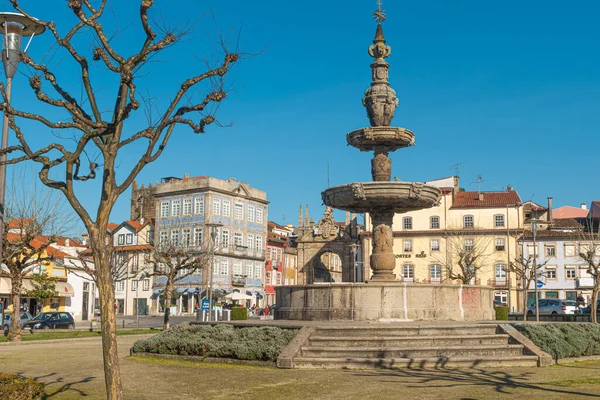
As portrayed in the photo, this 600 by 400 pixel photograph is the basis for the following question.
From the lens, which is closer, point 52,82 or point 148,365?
point 52,82

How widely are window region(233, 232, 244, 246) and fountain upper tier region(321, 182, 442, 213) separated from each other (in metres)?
55.6

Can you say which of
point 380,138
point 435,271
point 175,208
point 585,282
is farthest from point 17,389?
point 435,271

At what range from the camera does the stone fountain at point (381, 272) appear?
722 inches

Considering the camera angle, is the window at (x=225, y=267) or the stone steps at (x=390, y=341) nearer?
the stone steps at (x=390, y=341)

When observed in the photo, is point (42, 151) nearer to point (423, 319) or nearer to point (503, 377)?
point (503, 377)

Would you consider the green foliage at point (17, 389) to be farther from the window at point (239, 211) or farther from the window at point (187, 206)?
the window at point (239, 211)

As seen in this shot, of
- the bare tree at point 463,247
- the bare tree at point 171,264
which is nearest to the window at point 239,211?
the bare tree at point 463,247

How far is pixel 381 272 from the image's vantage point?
20.5m

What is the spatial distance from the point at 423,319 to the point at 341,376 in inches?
251

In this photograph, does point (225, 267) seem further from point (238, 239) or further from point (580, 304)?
point (580, 304)

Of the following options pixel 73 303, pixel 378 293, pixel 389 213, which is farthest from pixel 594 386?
pixel 73 303

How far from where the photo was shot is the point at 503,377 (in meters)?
12.3

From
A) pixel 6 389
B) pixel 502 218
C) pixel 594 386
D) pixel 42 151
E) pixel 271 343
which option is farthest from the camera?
pixel 502 218

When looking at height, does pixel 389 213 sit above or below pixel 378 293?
above
